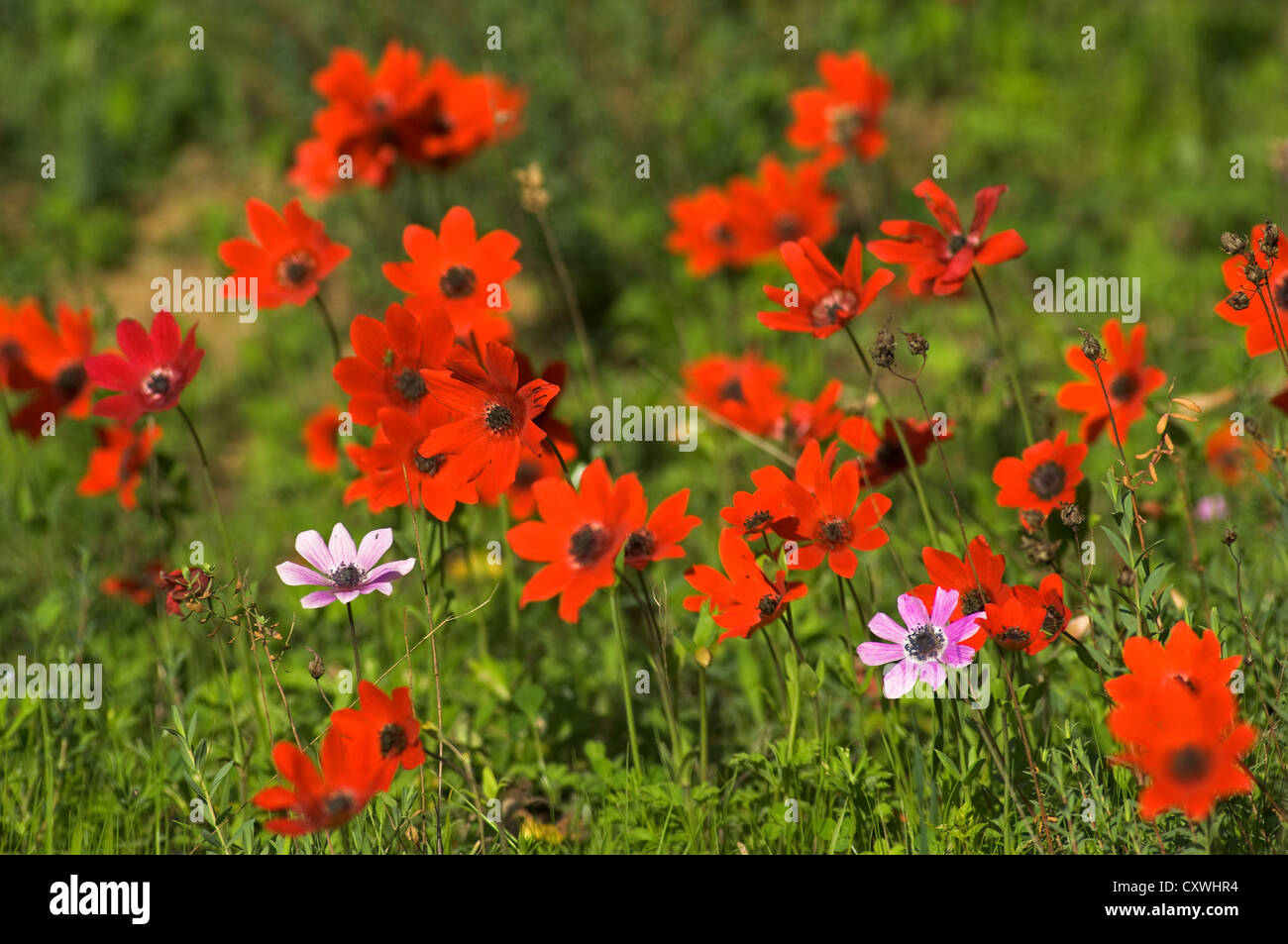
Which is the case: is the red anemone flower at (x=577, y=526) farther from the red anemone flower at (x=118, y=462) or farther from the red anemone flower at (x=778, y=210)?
the red anemone flower at (x=778, y=210)

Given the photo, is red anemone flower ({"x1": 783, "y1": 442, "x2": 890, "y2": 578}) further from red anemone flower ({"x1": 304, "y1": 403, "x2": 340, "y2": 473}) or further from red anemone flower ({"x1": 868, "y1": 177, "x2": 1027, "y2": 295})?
red anemone flower ({"x1": 304, "y1": 403, "x2": 340, "y2": 473})

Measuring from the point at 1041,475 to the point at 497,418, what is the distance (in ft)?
3.01

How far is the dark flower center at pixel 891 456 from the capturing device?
2.21 meters

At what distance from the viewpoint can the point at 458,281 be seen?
6.82ft

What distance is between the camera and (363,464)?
74.9 inches

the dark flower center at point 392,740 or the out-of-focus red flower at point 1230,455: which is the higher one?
the out-of-focus red flower at point 1230,455

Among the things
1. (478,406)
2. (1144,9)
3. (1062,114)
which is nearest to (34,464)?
(478,406)

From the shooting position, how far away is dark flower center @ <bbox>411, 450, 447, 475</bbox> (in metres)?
1.90

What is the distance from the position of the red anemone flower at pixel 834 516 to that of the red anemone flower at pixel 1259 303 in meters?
0.60

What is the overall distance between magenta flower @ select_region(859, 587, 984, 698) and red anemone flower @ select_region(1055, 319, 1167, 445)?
0.61 meters

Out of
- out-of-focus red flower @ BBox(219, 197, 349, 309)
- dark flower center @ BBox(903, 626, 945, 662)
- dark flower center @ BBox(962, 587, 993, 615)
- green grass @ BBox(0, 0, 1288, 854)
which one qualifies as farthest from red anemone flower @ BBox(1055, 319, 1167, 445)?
out-of-focus red flower @ BBox(219, 197, 349, 309)

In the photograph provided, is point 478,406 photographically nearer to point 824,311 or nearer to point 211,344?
point 824,311

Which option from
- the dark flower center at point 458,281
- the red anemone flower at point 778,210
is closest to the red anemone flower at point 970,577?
the dark flower center at point 458,281
